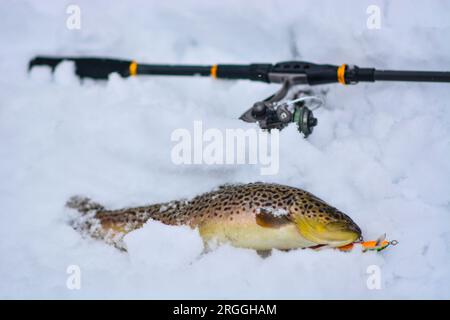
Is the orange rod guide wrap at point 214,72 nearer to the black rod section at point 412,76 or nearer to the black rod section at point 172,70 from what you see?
the black rod section at point 172,70

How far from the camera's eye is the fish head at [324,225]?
2807 millimetres

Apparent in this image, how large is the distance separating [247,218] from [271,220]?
3.5 inches

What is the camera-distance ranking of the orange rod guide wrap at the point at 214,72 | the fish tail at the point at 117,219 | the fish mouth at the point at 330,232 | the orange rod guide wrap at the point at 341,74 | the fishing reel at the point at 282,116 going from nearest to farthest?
the fish mouth at the point at 330,232 < the fish tail at the point at 117,219 < the fishing reel at the point at 282,116 < the orange rod guide wrap at the point at 341,74 < the orange rod guide wrap at the point at 214,72

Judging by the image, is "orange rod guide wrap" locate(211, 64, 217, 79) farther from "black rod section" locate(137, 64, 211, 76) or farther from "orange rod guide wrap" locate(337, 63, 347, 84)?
"orange rod guide wrap" locate(337, 63, 347, 84)

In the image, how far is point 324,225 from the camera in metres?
2.82

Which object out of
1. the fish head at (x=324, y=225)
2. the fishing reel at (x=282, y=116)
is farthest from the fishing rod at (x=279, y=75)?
the fish head at (x=324, y=225)

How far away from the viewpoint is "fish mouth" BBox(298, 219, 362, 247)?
280 cm

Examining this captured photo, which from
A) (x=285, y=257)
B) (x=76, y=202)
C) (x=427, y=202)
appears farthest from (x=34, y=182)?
(x=427, y=202)

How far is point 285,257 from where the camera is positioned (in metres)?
2.84

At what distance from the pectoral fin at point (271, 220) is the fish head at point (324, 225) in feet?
0.10

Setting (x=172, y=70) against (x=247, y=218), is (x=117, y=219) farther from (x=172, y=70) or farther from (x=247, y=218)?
(x=172, y=70)

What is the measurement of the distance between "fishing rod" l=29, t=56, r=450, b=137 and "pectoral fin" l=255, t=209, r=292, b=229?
1.81 feet

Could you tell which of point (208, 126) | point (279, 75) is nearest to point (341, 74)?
point (279, 75)

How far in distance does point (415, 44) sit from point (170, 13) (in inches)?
50.6
